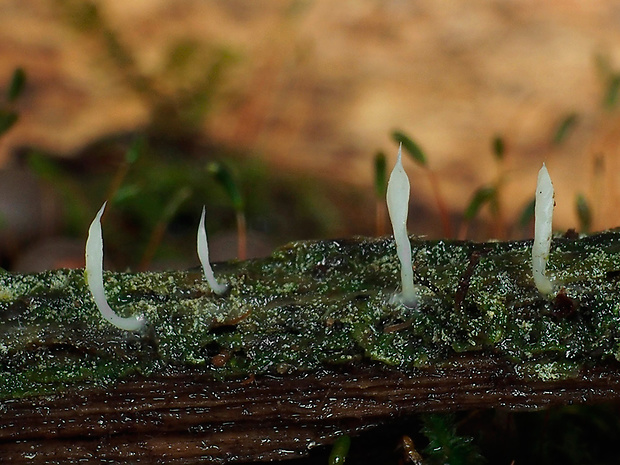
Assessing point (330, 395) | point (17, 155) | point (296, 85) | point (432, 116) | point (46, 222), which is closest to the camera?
point (330, 395)

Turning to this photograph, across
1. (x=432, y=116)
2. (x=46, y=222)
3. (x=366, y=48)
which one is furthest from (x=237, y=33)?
(x=46, y=222)

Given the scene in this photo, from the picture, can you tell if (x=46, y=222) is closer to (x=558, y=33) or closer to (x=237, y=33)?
(x=237, y=33)

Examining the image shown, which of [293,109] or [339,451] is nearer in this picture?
[339,451]

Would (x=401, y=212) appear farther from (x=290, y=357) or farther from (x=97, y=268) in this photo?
(x=97, y=268)

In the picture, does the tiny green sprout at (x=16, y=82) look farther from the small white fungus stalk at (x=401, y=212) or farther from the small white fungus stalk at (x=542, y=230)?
the small white fungus stalk at (x=542, y=230)

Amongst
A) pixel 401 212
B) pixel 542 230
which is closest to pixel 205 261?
pixel 401 212

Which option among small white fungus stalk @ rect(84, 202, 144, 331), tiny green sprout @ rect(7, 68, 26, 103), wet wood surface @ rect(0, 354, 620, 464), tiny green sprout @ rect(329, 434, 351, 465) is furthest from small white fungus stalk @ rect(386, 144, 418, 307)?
tiny green sprout @ rect(7, 68, 26, 103)

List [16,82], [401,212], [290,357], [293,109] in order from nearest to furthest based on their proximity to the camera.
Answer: [401,212] → [290,357] → [16,82] → [293,109]
